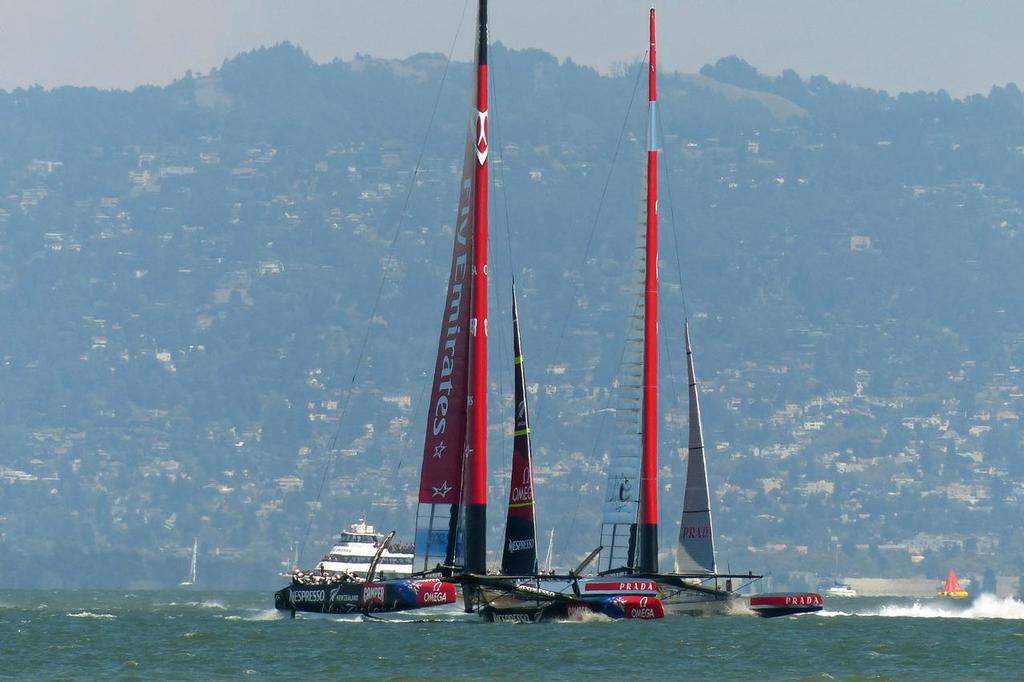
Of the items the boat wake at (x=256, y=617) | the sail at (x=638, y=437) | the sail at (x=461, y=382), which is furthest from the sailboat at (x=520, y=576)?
the boat wake at (x=256, y=617)

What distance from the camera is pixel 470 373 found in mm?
77312

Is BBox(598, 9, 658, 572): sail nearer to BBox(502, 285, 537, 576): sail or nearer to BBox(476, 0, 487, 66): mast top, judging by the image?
BBox(502, 285, 537, 576): sail

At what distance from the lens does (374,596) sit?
249 ft

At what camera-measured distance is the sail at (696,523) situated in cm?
8844

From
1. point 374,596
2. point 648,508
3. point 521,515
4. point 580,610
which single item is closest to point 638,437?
point 648,508

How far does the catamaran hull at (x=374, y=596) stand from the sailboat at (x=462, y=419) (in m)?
0.06

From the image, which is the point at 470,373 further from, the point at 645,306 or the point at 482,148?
the point at 645,306

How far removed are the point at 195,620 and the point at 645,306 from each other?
Answer: 29012mm

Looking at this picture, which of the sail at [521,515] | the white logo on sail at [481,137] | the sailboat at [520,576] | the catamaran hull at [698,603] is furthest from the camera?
the catamaran hull at [698,603]

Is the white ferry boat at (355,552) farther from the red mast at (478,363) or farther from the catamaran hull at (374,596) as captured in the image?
the red mast at (478,363)

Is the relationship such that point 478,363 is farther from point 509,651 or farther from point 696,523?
point 696,523

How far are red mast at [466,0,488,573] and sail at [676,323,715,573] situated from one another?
12.6 m

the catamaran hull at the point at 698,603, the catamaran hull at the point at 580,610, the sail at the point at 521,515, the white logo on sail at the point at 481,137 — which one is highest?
the white logo on sail at the point at 481,137

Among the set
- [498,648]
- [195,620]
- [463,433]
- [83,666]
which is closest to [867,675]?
[498,648]
